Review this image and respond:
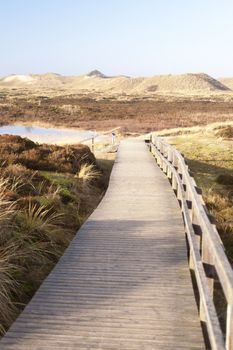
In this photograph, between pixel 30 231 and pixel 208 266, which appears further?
pixel 30 231

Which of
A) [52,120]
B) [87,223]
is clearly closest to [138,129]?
[52,120]

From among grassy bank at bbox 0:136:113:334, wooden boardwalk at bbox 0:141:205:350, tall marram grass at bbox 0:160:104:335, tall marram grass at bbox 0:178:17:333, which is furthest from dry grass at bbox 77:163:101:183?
tall marram grass at bbox 0:178:17:333

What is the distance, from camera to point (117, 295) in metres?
5.73

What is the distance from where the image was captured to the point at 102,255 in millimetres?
7164

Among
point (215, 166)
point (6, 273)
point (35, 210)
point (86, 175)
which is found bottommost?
point (215, 166)

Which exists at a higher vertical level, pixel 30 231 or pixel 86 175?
pixel 30 231

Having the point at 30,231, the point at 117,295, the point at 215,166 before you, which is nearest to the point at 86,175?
the point at 30,231

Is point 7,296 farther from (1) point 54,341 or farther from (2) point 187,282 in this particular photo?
(2) point 187,282

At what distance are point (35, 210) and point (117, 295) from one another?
3965 mm

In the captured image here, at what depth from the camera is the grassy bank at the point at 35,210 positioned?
6.14 m

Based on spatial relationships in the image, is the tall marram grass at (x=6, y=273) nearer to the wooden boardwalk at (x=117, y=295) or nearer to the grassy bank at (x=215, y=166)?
the wooden boardwalk at (x=117, y=295)

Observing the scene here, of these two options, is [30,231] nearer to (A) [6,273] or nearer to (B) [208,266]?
(A) [6,273]

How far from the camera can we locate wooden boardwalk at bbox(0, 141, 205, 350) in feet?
15.4

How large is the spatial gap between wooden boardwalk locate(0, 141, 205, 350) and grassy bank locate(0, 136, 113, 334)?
301mm
